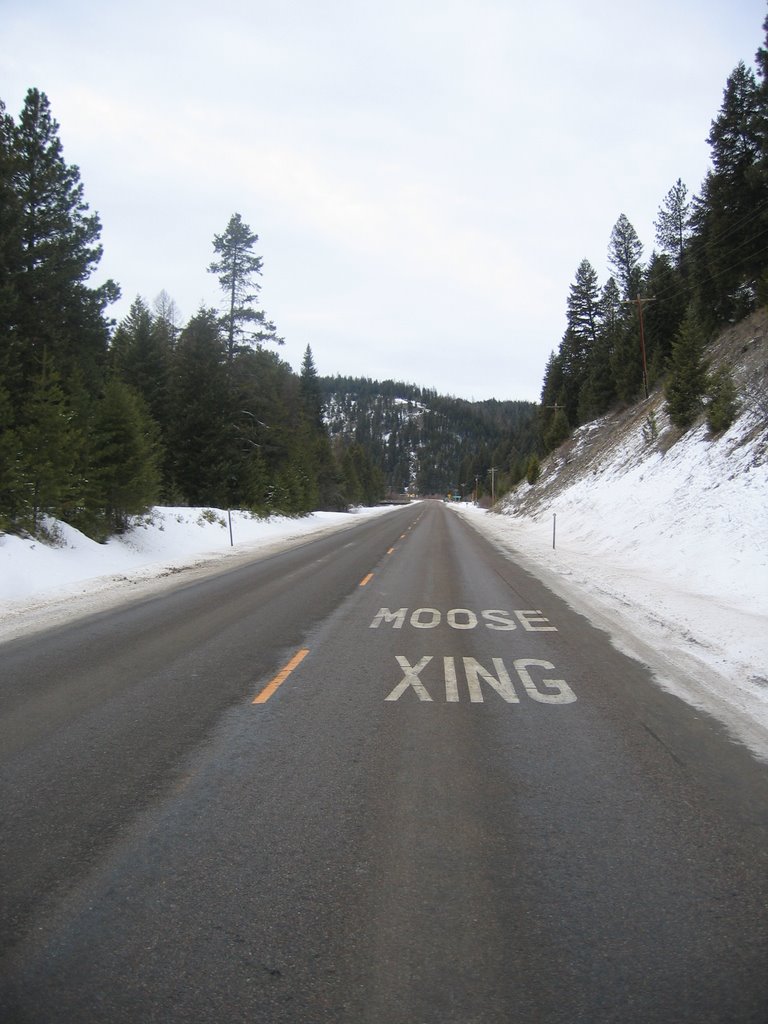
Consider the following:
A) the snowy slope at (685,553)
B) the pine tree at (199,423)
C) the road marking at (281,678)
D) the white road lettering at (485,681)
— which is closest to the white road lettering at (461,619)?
the white road lettering at (485,681)

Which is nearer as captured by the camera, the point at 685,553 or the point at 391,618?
the point at 391,618

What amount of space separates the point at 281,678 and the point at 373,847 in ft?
9.84

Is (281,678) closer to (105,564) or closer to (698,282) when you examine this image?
(105,564)

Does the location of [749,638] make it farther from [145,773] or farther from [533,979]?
[145,773]

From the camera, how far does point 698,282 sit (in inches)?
1337

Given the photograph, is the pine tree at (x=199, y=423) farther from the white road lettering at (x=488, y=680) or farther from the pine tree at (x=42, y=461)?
the white road lettering at (x=488, y=680)

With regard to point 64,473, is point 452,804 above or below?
below

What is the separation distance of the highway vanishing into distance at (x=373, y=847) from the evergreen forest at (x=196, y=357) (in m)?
10.8

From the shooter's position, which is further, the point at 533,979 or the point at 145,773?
the point at 145,773

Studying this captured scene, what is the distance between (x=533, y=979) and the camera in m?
2.21

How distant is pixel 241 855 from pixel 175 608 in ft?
23.9

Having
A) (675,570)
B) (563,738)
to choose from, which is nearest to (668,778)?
(563,738)

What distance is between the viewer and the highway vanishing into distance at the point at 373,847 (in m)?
2.17

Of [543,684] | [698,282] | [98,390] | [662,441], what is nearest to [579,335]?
[698,282]
